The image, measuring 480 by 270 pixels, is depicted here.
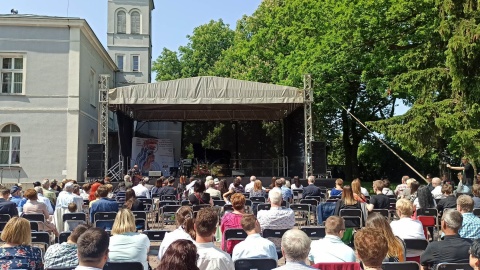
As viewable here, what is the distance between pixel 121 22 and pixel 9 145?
693 inches

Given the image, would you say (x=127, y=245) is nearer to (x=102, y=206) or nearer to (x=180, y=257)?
(x=180, y=257)

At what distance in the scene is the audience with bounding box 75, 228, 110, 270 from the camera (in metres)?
2.77

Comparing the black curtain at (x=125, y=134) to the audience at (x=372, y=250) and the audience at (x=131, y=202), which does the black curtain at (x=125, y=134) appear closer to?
the audience at (x=131, y=202)

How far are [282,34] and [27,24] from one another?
11835mm

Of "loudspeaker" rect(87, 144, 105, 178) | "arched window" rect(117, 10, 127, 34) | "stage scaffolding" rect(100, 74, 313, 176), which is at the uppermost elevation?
"arched window" rect(117, 10, 127, 34)

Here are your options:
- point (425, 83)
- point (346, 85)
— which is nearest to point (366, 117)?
point (346, 85)

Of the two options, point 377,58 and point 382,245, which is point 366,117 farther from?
point 382,245

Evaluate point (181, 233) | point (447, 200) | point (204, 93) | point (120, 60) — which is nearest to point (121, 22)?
point (120, 60)

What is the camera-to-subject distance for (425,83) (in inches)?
623

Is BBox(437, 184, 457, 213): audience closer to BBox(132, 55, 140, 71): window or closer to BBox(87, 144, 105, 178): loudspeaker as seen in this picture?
BBox(87, 144, 105, 178): loudspeaker

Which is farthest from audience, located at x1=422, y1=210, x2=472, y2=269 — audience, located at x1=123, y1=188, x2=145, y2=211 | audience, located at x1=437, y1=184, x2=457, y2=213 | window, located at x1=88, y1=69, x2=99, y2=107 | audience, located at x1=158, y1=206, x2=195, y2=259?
window, located at x1=88, y1=69, x2=99, y2=107

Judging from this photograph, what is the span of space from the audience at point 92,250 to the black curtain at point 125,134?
59.9ft

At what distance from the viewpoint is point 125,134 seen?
22.0m

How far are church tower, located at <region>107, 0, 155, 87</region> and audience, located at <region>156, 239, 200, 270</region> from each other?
33.0 m
